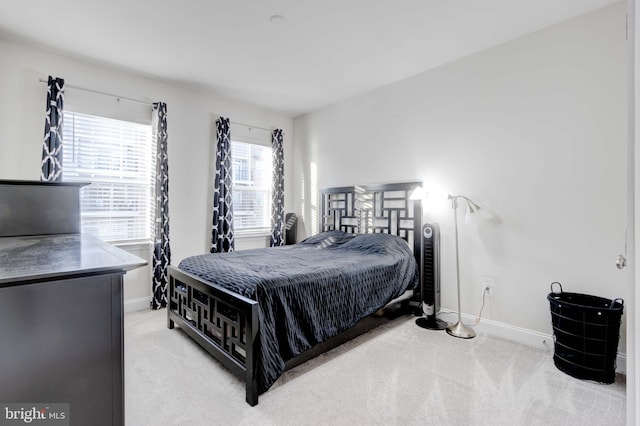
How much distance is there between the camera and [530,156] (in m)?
2.56

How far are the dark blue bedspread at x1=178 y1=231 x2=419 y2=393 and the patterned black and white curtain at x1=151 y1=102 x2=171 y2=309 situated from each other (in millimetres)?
921

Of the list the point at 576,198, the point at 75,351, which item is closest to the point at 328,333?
the point at 75,351

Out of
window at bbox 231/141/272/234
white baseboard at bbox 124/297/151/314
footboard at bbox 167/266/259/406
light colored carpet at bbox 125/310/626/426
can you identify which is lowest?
light colored carpet at bbox 125/310/626/426

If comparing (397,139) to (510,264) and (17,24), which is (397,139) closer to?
(510,264)

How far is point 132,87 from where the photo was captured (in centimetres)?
333

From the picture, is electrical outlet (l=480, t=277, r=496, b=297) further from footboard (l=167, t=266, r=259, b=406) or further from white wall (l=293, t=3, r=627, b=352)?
footboard (l=167, t=266, r=259, b=406)

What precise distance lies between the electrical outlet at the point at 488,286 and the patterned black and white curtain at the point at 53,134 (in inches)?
159

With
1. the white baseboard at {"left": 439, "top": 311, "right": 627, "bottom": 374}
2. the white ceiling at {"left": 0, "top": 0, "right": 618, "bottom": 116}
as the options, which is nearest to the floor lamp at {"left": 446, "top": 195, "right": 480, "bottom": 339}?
the white baseboard at {"left": 439, "top": 311, "right": 627, "bottom": 374}

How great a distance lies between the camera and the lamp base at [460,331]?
2.69 metres

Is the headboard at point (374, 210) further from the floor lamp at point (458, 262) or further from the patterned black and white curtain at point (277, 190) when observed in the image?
the patterned black and white curtain at point (277, 190)

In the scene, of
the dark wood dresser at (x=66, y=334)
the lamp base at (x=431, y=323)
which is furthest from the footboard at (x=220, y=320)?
the lamp base at (x=431, y=323)

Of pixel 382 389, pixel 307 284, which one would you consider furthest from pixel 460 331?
pixel 307 284

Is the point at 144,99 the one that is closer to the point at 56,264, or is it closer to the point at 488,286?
the point at 56,264

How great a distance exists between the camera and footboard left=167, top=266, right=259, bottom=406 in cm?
177
